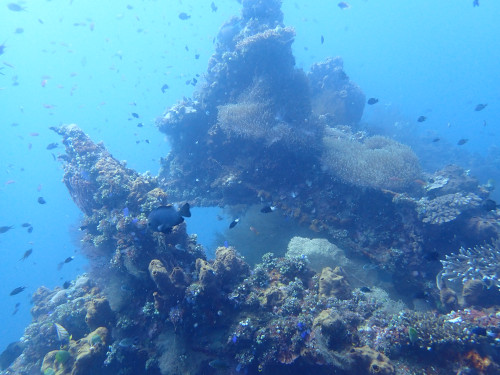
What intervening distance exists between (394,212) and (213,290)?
6.53 metres

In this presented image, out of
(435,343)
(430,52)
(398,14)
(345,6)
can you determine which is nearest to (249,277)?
(435,343)

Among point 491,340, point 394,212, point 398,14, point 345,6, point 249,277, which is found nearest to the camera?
point 491,340

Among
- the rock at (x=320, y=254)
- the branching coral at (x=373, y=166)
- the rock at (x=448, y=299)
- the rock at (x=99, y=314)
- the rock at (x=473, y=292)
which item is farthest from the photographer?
the branching coral at (x=373, y=166)

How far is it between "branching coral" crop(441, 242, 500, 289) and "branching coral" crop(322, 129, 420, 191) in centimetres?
287

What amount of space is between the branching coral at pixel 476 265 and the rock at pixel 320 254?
8.91ft

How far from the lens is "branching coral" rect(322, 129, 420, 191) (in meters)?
9.19

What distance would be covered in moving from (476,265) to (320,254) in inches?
156

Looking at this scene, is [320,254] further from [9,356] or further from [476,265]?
[9,356]

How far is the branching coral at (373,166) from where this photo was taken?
30.1ft

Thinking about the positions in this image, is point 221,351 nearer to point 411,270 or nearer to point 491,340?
point 491,340

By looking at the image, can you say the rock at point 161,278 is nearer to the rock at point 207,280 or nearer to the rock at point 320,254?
the rock at point 207,280

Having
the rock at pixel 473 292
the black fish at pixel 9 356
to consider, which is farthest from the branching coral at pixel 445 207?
the black fish at pixel 9 356

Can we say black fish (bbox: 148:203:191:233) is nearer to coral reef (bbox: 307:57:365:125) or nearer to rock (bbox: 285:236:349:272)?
rock (bbox: 285:236:349:272)

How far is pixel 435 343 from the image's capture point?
484 cm
